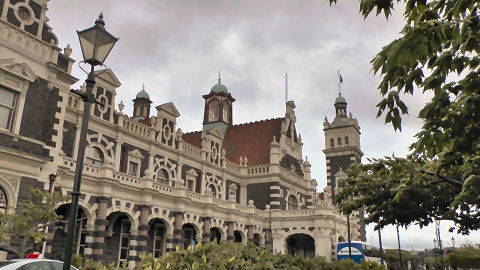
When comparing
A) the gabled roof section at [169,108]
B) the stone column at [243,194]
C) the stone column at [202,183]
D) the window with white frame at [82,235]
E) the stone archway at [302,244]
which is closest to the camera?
the window with white frame at [82,235]

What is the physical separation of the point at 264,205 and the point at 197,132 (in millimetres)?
12621

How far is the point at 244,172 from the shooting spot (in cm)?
4247

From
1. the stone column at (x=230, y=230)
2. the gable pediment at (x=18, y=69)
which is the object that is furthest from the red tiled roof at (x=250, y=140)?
the gable pediment at (x=18, y=69)

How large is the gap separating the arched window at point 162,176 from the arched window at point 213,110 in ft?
56.0

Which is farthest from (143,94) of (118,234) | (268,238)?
(118,234)

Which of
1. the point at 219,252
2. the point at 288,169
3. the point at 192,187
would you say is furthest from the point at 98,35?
the point at 288,169

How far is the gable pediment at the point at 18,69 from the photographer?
1650 centimetres

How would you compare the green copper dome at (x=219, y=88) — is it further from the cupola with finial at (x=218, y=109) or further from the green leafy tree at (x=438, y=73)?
the green leafy tree at (x=438, y=73)

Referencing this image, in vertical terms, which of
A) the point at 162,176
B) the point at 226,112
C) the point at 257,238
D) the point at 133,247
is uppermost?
the point at 226,112

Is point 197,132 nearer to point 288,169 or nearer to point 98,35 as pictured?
point 288,169

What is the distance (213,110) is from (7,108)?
108ft

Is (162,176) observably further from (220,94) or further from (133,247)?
(220,94)

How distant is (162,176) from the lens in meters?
31.9

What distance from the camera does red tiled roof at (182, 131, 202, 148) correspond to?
4450 centimetres
